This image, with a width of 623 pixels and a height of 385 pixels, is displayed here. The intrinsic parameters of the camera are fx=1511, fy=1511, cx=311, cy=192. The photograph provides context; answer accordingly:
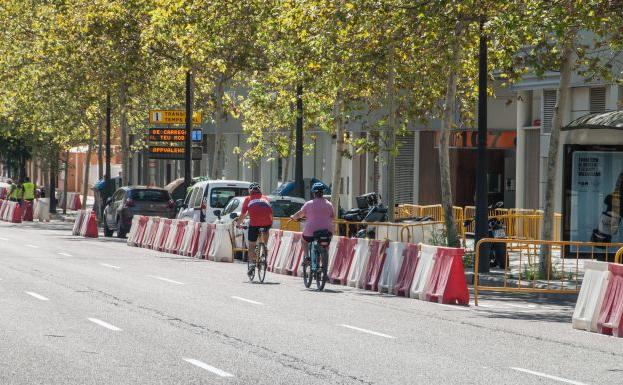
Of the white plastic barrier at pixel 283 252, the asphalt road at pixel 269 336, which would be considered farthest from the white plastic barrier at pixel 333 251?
the white plastic barrier at pixel 283 252

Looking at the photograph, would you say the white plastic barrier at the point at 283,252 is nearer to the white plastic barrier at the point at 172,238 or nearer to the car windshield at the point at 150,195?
the white plastic barrier at the point at 172,238

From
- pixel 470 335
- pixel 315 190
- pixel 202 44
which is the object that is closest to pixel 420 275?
pixel 315 190

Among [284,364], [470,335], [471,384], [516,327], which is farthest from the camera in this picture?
[516,327]

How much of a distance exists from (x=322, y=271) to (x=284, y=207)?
11.7 m

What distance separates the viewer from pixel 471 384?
41.0ft

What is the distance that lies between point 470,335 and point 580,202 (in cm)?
1233

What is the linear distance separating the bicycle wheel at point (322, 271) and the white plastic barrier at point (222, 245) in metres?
9.91

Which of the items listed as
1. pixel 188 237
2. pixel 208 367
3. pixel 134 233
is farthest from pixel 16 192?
pixel 208 367

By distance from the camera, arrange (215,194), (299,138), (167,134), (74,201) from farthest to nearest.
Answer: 1. (74,201)
2. (167,134)
3. (299,138)
4. (215,194)

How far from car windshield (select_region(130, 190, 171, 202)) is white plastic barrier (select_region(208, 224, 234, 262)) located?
1180cm

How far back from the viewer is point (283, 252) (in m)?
29.8

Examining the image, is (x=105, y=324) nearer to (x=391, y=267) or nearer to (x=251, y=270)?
(x=391, y=267)

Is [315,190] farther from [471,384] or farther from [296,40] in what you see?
[471,384]

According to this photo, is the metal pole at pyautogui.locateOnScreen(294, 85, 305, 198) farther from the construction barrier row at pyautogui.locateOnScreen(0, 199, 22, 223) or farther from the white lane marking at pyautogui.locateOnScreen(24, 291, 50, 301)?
the construction barrier row at pyautogui.locateOnScreen(0, 199, 22, 223)
